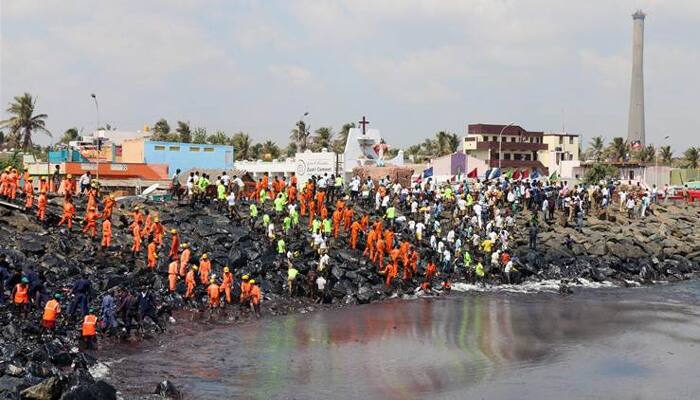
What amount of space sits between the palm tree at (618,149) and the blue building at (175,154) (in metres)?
49.4

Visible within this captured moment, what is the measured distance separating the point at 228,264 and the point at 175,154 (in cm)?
2852

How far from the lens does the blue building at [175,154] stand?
56.7 meters

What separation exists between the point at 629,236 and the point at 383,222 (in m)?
14.8

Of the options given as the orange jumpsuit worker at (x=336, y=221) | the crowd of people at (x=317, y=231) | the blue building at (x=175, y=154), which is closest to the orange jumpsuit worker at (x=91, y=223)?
the crowd of people at (x=317, y=231)

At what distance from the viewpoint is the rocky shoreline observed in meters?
18.2

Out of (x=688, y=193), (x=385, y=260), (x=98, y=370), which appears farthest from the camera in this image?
(x=688, y=193)

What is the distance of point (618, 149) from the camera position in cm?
9081

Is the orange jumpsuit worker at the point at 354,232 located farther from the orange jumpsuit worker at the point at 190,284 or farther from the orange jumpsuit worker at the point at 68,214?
the orange jumpsuit worker at the point at 68,214

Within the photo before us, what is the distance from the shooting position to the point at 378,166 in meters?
52.5

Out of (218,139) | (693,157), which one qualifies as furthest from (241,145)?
(693,157)

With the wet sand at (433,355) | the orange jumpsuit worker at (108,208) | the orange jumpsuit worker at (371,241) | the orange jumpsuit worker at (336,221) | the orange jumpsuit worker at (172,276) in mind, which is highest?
the orange jumpsuit worker at (108,208)

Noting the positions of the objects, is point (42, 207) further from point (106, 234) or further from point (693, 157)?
point (693, 157)

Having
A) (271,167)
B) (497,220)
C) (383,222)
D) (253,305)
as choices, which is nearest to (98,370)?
(253,305)

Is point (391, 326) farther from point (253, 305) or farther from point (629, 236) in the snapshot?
point (629, 236)
